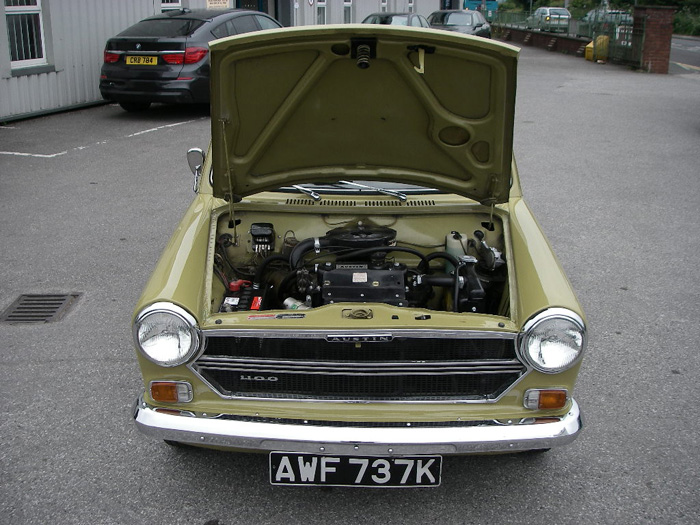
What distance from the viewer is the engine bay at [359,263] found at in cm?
338

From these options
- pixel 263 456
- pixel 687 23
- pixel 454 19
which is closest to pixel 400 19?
pixel 454 19

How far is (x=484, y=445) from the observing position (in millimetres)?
2805

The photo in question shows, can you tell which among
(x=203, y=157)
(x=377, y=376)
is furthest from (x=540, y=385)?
(x=203, y=157)

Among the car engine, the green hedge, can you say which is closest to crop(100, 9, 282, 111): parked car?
the car engine

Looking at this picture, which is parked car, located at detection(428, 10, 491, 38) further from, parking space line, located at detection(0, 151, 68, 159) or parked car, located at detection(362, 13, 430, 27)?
parking space line, located at detection(0, 151, 68, 159)

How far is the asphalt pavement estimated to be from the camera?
10.3 ft

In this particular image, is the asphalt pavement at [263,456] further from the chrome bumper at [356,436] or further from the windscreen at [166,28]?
the windscreen at [166,28]

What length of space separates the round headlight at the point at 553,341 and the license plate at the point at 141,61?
32.2 ft

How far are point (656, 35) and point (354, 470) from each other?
20675mm

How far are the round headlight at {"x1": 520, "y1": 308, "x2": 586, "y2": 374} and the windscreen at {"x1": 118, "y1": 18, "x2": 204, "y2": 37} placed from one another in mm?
10032

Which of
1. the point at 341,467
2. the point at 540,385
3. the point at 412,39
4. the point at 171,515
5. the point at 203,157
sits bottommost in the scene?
the point at 171,515

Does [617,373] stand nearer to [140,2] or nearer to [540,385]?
[540,385]

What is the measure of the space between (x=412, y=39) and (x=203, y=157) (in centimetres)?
160

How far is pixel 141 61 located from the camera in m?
11.4
